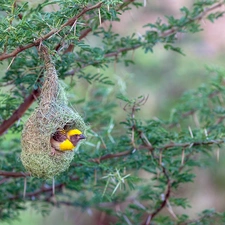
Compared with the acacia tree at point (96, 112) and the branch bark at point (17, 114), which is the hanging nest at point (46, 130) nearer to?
the acacia tree at point (96, 112)

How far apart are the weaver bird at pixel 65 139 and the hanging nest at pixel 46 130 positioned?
28 mm

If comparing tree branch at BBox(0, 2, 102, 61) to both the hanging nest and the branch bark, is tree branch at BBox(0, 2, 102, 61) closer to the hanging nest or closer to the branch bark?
the hanging nest

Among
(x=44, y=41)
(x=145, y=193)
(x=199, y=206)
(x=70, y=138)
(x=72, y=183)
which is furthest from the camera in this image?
(x=199, y=206)

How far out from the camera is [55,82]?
2.11 meters

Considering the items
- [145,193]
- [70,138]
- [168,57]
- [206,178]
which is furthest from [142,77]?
[70,138]

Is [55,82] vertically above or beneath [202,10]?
beneath

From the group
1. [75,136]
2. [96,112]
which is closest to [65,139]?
[75,136]

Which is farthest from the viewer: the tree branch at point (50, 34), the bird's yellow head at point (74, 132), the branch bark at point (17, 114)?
the branch bark at point (17, 114)

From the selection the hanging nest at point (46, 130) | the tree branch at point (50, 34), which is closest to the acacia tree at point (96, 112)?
the tree branch at point (50, 34)

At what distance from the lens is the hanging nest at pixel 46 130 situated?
2.10 m

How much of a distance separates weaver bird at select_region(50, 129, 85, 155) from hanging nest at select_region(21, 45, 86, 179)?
0.03 meters

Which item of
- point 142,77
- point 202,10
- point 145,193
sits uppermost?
point 142,77

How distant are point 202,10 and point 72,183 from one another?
45.4 inches

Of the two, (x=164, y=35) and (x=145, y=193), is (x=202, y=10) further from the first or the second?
(x=145, y=193)
